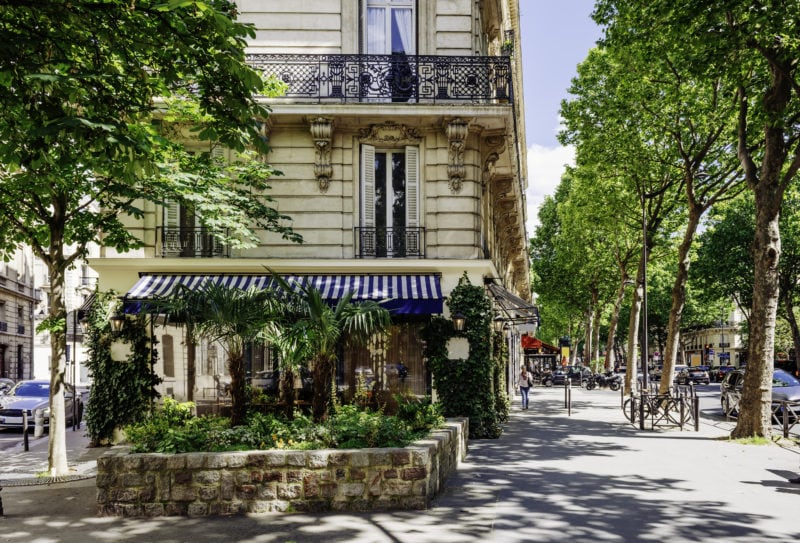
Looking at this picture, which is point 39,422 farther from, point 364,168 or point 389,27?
point 389,27

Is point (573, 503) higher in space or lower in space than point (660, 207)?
lower

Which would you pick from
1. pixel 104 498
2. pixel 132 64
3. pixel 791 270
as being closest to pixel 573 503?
pixel 104 498

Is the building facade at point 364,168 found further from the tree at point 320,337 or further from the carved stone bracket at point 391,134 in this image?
the tree at point 320,337

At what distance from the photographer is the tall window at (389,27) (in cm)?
1684

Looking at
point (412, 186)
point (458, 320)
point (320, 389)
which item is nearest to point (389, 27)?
point (412, 186)

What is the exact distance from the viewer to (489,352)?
16031mm

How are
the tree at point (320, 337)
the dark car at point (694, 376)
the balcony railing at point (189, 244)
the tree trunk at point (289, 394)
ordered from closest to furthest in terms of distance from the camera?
the tree at point (320, 337) < the tree trunk at point (289, 394) < the balcony railing at point (189, 244) < the dark car at point (694, 376)

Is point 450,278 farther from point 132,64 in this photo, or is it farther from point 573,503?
point 132,64

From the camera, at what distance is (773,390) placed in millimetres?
21625

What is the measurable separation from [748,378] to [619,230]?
19403 mm

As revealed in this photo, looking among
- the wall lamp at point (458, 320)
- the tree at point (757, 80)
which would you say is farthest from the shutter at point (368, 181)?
the tree at point (757, 80)

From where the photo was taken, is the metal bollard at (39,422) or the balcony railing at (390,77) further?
the metal bollard at (39,422)

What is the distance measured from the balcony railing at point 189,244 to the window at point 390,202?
11.1 ft

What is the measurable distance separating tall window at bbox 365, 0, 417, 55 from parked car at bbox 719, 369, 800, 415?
13.4 m
